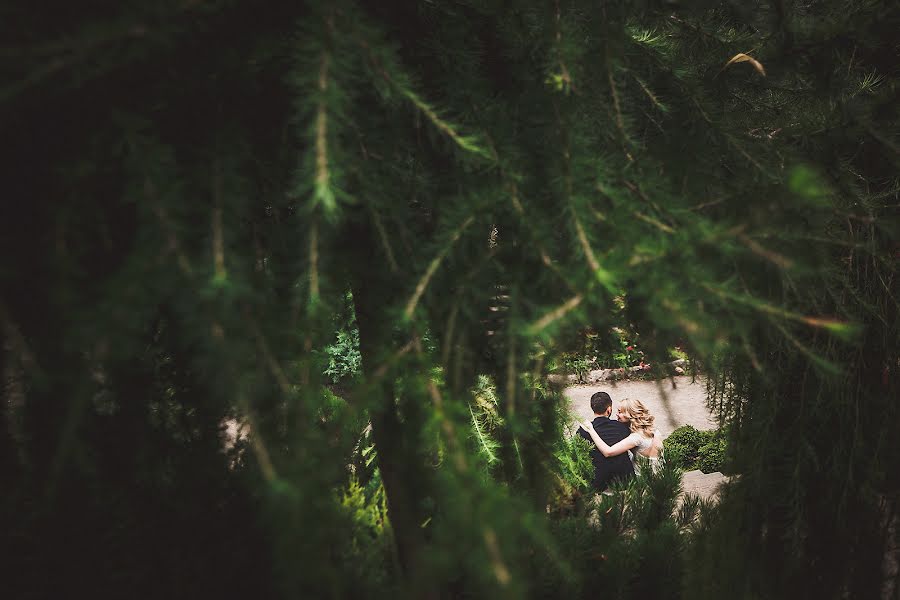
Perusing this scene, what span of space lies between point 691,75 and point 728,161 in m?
0.31

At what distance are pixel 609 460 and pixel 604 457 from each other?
0.05 metres

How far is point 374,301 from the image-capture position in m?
1.30

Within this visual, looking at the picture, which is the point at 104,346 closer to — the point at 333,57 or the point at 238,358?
the point at 238,358

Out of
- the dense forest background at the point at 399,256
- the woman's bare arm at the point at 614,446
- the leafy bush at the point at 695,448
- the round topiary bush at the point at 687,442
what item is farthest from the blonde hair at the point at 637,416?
the dense forest background at the point at 399,256

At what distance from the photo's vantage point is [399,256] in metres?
1.14

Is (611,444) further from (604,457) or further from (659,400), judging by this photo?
(659,400)

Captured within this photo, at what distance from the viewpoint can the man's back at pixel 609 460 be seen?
5.09m

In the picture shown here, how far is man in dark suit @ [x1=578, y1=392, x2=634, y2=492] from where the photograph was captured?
5090 mm

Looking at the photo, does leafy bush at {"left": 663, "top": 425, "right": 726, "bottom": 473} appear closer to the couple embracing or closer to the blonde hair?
the blonde hair

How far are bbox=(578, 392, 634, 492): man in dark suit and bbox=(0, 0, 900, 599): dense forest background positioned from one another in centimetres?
288

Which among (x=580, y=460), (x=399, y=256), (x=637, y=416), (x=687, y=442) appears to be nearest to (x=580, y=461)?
(x=580, y=460)

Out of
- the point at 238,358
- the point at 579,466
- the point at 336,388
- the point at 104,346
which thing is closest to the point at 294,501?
the point at 238,358

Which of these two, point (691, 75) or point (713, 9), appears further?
point (713, 9)

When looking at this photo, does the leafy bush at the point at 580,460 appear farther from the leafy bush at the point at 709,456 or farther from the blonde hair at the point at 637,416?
the leafy bush at the point at 709,456
